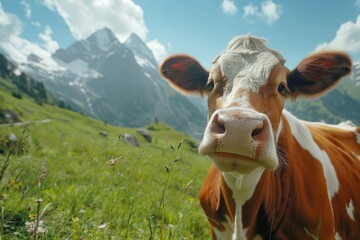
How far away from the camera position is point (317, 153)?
4543mm

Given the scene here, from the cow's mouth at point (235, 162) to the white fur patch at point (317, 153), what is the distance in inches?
81.0

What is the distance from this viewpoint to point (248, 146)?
8.25 feet

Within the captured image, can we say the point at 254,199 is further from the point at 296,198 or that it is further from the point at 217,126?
the point at 217,126

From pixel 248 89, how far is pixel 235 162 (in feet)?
3.04

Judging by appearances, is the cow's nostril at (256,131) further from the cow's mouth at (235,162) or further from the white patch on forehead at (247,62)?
the white patch on forehead at (247,62)

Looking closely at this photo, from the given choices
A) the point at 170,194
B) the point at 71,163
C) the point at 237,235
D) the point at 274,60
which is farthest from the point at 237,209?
the point at 71,163

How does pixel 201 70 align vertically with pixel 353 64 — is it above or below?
below

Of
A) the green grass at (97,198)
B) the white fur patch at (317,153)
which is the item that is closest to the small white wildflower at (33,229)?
the green grass at (97,198)

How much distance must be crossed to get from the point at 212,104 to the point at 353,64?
1935 millimetres

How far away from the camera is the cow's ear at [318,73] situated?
430 centimetres

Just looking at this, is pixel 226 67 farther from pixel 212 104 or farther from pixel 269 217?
pixel 269 217

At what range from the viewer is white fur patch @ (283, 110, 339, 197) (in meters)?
4.45

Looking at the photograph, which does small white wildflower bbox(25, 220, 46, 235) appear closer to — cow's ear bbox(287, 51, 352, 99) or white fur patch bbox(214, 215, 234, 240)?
white fur patch bbox(214, 215, 234, 240)

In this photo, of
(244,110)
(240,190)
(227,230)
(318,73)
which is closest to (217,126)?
(244,110)
